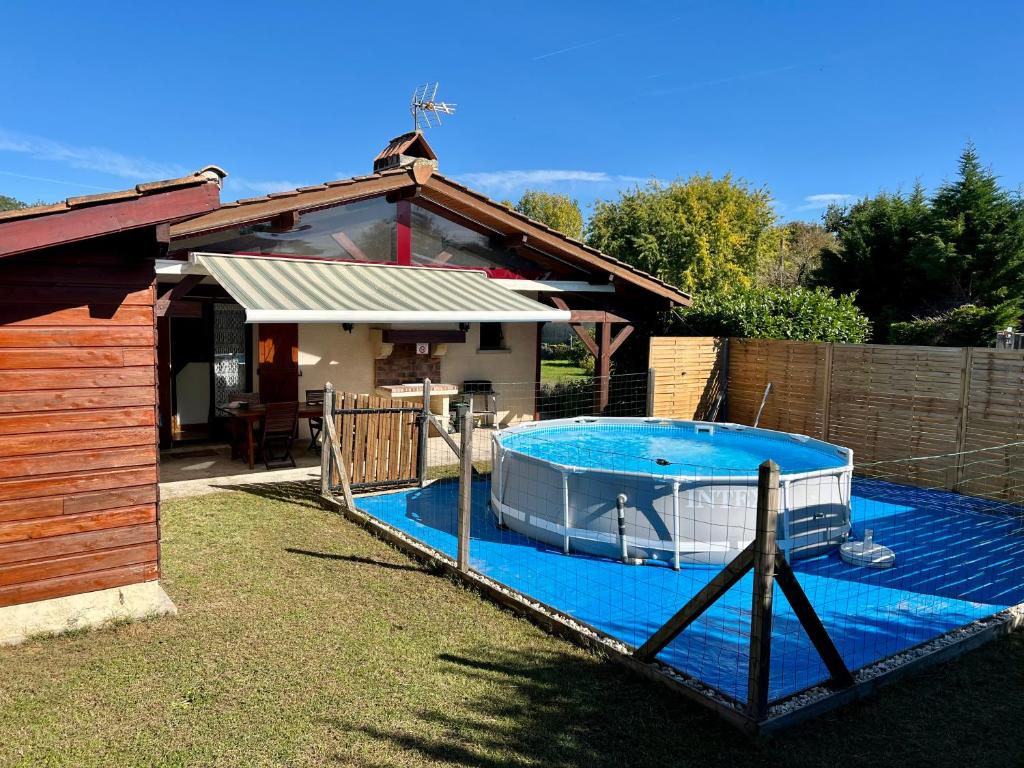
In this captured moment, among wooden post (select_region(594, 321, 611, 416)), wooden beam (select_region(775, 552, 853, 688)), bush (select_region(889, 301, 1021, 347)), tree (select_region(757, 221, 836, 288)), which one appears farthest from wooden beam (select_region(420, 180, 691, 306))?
tree (select_region(757, 221, 836, 288))

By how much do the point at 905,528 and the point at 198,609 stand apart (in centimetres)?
1094

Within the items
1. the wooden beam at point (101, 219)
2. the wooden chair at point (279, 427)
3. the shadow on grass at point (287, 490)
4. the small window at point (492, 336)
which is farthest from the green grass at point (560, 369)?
the wooden beam at point (101, 219)

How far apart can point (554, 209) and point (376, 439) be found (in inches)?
2642

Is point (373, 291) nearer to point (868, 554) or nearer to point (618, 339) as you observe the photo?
point (618, 339)

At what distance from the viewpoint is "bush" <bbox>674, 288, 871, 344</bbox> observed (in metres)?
19.6

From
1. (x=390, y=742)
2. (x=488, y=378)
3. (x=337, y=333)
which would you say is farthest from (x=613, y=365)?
(x=390, y=742)

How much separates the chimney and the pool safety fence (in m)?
7.37

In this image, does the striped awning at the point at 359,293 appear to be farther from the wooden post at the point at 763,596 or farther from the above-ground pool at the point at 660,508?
the wooden post at the point at 763,596

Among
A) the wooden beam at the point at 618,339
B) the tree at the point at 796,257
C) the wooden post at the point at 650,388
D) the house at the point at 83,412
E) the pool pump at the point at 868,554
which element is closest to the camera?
the house at the point at 83,412

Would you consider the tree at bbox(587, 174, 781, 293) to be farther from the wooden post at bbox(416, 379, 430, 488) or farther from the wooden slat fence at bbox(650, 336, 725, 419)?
the wooden post at bbox(416, 379, 430, 488)

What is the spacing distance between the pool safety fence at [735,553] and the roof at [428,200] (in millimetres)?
4829

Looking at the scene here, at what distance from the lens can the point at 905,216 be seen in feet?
123

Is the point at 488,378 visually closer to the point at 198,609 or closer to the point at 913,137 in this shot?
the point at 198,609

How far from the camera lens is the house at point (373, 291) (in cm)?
1418
